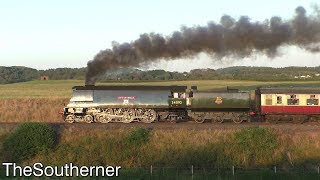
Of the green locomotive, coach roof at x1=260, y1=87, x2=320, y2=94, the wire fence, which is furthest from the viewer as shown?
coach roof at x1=260, y1=87, x2=320, y2=94

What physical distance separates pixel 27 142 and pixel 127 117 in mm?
10232

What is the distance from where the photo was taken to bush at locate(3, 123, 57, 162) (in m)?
29.1

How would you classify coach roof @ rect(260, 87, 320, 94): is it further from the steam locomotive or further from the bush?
the bush

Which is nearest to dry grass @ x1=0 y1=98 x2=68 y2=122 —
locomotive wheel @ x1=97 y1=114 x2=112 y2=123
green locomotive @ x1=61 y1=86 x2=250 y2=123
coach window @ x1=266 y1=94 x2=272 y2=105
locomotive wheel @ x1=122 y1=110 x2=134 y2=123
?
green locomotive @ x1=61 y1=86 x2=250 y2=123

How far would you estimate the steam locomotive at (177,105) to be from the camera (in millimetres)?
37219

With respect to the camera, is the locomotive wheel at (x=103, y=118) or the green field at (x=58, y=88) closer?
the locomotive wheel at (x=103, y=118)

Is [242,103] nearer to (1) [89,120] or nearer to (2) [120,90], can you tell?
(2) [120,90]

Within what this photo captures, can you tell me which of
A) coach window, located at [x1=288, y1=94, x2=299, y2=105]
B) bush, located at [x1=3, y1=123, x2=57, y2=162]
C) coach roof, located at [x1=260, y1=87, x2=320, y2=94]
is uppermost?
coach roof, located at [x1=260, y1=87, x2=320, y2=94]

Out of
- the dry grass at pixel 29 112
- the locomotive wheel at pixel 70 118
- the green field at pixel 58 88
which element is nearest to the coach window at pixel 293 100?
the locomotive wheel at pixel 70 118

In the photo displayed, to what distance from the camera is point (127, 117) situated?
123 feet

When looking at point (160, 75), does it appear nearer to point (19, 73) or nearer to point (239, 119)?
point (19, 73)

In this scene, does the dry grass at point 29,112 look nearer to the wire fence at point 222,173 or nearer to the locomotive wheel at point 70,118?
the locomotive wheel at point 70,118

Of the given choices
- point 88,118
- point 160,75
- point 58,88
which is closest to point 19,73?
point 160,75

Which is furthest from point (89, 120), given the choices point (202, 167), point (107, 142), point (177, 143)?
point (202, 167)
